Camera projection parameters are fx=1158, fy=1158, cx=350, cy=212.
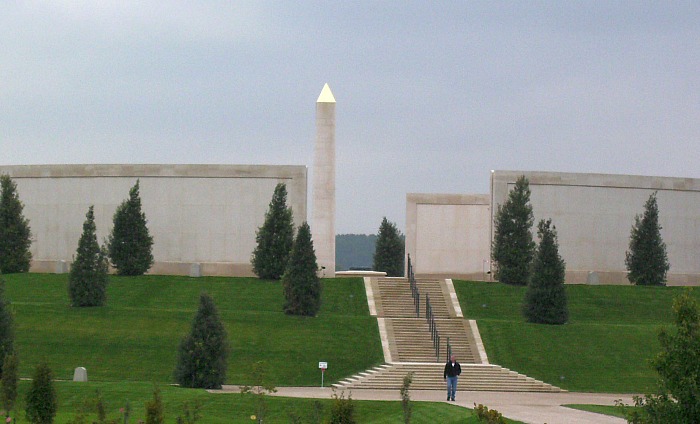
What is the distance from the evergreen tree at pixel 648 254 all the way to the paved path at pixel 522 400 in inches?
767

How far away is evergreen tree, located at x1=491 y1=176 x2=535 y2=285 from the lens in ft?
169

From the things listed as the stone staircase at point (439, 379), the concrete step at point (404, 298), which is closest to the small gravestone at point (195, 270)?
the concrete step at point (404, 298)

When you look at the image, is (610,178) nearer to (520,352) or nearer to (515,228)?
(515,228)

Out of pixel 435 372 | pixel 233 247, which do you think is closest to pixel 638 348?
pixel 435 372

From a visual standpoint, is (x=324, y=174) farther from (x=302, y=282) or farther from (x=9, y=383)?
(x=9, y=383)

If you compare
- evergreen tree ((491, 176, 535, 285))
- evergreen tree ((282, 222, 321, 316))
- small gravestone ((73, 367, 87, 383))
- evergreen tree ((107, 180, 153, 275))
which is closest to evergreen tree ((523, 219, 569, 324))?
evergreen tree ((282, 222, 321, 316))

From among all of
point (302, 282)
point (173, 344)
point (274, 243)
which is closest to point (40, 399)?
point (173, 344)

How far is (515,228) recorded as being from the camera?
52.2 meters

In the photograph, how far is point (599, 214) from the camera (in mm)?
55938

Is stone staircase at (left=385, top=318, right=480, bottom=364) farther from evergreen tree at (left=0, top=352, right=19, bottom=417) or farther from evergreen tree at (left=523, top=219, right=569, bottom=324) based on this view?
evergreen tree at (left=0, top=352, right=19, bottom=417)

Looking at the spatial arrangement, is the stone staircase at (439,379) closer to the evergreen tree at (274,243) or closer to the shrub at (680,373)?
the evergreen tree at (274,243)

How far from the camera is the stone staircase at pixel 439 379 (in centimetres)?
3597

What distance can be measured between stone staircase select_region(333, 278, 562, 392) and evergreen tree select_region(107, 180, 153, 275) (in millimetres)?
11017

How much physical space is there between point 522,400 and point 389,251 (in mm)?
31489
